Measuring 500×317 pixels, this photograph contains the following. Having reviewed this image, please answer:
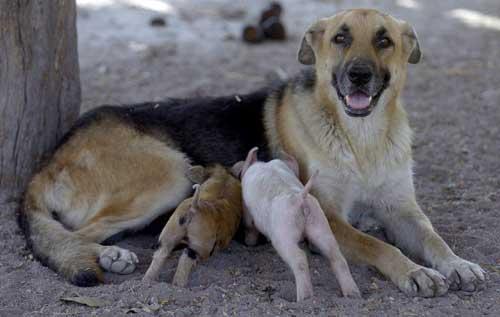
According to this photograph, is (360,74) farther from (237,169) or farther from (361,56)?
(237,169)

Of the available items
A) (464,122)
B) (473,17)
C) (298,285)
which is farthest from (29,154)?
(473,17)

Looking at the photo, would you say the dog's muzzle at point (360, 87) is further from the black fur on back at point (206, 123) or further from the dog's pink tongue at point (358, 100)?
the black fur on back at point (206, 123)

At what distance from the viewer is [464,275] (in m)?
4.57

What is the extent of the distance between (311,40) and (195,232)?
1.85 meters

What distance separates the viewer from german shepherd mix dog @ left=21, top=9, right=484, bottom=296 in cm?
506

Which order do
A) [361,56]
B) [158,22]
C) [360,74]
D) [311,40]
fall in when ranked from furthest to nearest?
[158,22], [311,40], [361,56], [360,74]

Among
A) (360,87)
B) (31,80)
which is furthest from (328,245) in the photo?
(31,80)

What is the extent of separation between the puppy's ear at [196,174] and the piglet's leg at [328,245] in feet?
3.97

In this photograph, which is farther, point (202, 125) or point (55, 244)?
→ point (202, 125)

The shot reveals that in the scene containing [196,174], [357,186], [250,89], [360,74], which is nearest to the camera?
[360,74]

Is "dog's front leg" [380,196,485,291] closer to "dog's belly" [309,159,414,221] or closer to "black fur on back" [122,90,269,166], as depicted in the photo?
"dog's belly" [309,159,414,221]

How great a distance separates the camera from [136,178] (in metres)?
5.45

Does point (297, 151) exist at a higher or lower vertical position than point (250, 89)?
higher

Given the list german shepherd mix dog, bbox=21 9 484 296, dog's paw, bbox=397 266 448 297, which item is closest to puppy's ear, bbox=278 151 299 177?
german shepherd mix dog, bbox=21 9 484 296
